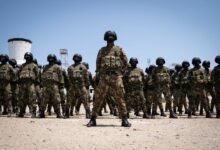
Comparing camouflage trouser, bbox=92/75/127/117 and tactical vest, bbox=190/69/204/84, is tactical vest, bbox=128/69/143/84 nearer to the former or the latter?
tactical vest, bbox=190/69/204/84

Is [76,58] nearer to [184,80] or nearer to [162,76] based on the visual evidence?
[162,76]

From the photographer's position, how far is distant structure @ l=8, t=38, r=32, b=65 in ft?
107

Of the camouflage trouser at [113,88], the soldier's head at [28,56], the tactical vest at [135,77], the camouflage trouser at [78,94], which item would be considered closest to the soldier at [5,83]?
the soldier's head at [28,56]

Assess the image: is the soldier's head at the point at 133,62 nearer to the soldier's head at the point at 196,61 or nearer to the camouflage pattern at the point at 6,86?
the soldier's head at the point at 196,61

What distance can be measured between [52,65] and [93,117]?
14.5 feet

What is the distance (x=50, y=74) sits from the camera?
447 inches

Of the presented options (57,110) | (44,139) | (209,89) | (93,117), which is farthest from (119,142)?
(209,89)

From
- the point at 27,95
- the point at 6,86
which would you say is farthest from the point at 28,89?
the point at 6,86

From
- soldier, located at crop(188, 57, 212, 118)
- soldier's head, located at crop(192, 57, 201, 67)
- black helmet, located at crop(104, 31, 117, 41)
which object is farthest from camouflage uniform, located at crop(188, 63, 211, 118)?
black helmet, located at crop(104, 31, 117, 41)

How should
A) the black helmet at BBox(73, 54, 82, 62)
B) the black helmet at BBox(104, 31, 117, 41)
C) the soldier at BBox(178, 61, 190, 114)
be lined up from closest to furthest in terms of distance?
the black helmet at BBox(104, 31, 117, 41), the black helmet at BBox(73, 54, 82, 62), the soldier at BBox(178, 61, 190, 114)

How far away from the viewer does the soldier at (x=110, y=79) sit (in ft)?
26.0

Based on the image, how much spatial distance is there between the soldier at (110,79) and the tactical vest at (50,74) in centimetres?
371

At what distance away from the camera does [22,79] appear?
37.7 ft

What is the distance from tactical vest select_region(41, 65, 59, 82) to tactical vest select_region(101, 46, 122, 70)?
3801 millimetres
